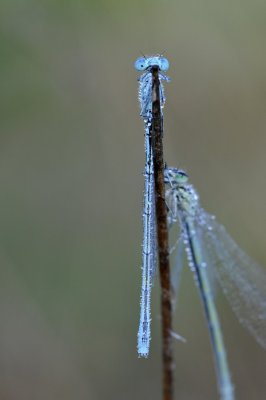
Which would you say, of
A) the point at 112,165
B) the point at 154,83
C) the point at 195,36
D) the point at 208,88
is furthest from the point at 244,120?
the point at 154,83

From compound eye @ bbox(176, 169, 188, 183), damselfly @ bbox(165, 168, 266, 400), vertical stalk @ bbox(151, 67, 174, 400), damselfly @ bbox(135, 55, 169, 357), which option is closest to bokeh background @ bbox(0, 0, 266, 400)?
damselfly @ bbox(165, 168, 266, 400)

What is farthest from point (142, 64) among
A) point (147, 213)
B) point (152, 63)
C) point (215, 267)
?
point (215, 267)

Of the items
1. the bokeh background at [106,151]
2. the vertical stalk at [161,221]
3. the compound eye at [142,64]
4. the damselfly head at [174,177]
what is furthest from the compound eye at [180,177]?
the bokeh background at [106,151]

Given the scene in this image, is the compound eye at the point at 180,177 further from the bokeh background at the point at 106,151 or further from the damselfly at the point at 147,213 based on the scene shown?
the bokeh background at the point at 106,151

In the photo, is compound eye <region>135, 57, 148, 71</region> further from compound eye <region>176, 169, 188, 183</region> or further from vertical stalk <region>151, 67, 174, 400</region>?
compound eye <region>176, 169, 188, 183</region>

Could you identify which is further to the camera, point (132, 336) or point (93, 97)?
point (93, 97)

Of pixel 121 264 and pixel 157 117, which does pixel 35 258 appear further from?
pixel 157 117
